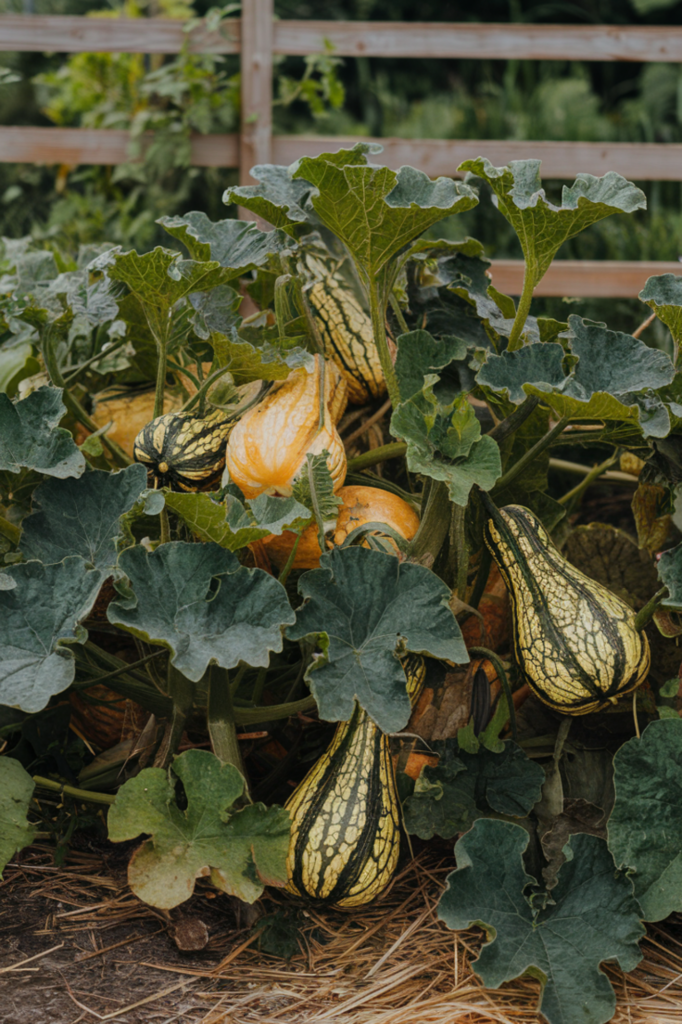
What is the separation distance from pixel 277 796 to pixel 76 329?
2.57 feet

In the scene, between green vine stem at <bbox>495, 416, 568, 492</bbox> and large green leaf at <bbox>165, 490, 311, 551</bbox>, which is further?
green vine stem at <bbox>495, 416, 568, 492</bbox>

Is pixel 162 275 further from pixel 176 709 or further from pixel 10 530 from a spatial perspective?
pixel 176 709

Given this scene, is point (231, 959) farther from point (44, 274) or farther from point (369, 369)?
point (44, 274)

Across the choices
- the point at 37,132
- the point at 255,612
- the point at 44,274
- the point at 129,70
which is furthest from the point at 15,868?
the point at 129,70

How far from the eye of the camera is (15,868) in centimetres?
114

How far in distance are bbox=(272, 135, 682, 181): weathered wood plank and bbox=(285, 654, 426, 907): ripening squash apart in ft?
6.63

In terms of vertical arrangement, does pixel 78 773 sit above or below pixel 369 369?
below

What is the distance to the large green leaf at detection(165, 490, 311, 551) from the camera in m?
0.96

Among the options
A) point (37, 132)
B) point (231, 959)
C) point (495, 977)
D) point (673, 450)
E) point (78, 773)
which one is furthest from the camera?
point (37, 132)

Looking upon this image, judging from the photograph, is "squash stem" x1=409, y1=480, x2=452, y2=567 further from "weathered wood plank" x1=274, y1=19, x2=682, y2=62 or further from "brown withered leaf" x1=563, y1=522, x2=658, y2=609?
"weathered wood plank" x1=274, y1=19, x2=682, y2=62

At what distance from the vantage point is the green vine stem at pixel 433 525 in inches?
44.2

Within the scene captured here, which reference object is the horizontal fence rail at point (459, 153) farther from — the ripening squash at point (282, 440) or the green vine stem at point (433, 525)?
the green vine stem at point (433, 525)

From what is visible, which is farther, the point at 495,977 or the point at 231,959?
the point at 231,959

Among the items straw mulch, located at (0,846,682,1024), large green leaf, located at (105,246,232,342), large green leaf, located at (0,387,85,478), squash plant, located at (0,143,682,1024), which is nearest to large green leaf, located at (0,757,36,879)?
squash plant, located at (0,143,682,1024)
